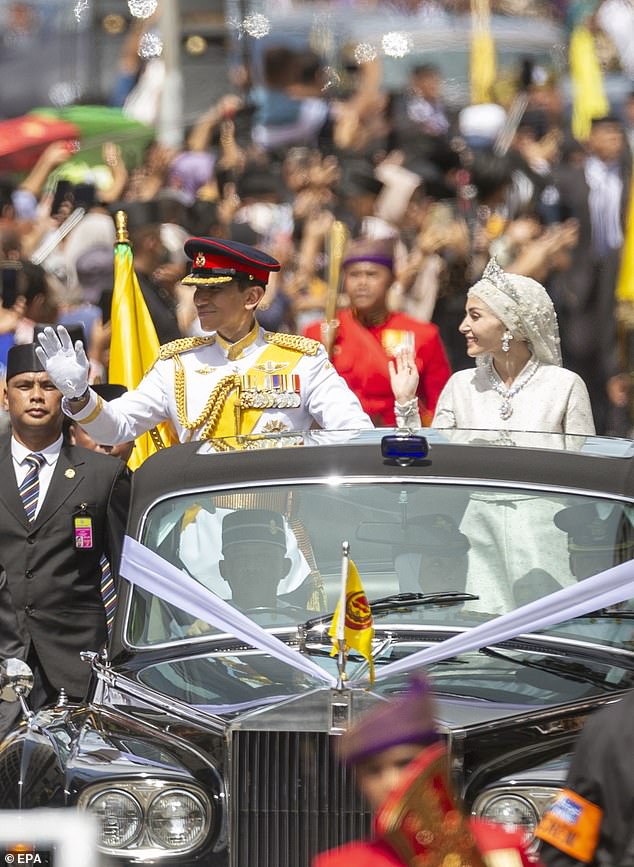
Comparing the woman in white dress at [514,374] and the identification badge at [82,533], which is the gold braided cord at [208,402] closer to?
the identification badge at [82,533]

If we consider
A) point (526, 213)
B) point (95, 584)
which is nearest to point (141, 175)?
point (526, 213)

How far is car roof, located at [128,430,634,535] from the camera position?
6246 mm

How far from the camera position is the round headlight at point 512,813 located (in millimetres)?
5148

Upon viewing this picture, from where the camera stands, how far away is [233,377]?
7.58m

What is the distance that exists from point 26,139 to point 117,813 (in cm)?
1064

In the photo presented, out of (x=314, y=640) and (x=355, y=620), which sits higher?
(x=355, y=620)

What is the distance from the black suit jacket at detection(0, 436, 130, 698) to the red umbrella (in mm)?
8352

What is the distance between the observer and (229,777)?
5.30 m

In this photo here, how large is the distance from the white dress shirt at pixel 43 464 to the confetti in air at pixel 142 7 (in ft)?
46.2

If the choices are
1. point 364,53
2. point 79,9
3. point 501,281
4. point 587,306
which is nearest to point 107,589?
point 501,281

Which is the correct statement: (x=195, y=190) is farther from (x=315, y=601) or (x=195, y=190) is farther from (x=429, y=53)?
(x=315, y=601)

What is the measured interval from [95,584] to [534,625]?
197 centimetres

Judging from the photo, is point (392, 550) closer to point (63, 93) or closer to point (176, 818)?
point (176, 818)

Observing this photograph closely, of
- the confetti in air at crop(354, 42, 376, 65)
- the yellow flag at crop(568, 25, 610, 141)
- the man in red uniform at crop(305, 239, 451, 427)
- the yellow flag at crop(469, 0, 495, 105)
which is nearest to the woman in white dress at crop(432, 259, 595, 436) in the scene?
the man in red uniform at crop(305, 239, 451, 427)
